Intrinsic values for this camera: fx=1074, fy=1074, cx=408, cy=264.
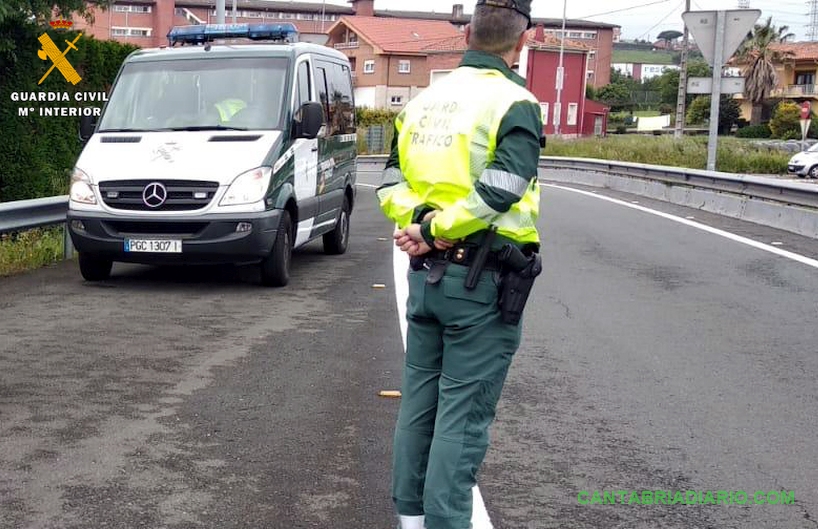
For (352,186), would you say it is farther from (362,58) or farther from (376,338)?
(362,58)

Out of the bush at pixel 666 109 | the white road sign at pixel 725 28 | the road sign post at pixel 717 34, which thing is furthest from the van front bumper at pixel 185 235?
the bush at pixel 666 109

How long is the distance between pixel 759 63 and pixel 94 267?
91.6 metres

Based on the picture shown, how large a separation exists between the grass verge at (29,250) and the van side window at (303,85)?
3.33 meters

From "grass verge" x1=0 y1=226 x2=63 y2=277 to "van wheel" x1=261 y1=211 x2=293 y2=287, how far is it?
2.73m

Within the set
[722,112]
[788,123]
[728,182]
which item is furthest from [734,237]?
[722,112]

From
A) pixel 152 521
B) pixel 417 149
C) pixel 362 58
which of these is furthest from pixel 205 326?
pixel 362 58

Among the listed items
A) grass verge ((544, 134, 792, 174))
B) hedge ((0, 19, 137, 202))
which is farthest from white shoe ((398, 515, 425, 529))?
grass verge ((544, 134, 792, 174))

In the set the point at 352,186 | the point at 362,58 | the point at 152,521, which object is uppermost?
the point at 362,58

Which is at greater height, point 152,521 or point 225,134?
point 225,134

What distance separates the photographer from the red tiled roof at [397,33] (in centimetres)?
8700

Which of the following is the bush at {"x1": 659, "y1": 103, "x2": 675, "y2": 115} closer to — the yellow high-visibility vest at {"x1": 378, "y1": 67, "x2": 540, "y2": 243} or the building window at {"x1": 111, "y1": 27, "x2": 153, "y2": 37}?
the building window at {"x1": 111, "y1": 27, "x2": 153, "y2": 37}

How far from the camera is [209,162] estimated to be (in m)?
9.62

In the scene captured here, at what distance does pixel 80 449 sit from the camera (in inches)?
202

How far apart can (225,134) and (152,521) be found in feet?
20.4
